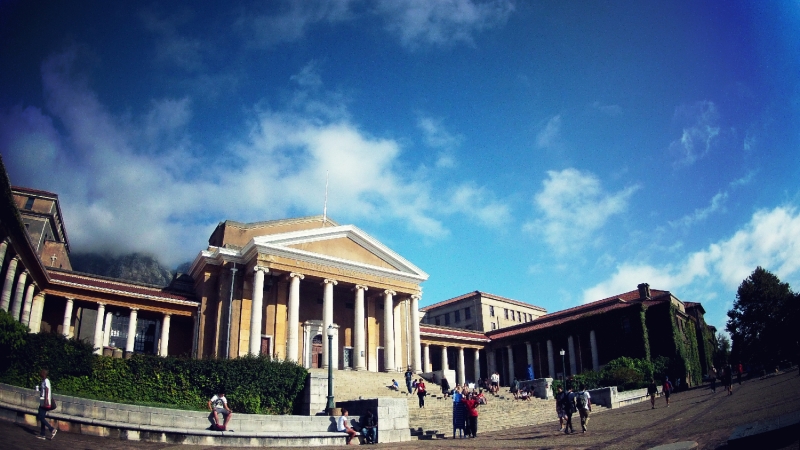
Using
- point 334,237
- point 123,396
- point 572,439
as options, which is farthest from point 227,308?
point 572,439

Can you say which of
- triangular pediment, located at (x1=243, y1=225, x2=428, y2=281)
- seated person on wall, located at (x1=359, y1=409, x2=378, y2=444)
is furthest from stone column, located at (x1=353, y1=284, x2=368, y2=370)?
seated person on wall, located at (x1=359, y1=409, x2=378, y2=444)

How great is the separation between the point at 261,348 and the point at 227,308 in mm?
3370

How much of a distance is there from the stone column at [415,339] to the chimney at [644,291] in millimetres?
19707

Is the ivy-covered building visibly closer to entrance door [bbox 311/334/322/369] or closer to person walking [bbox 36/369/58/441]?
entrance door [bbox 311/334/322/369]

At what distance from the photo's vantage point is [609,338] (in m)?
45.0

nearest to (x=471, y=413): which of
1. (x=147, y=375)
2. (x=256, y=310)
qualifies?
(x=147, y=375)

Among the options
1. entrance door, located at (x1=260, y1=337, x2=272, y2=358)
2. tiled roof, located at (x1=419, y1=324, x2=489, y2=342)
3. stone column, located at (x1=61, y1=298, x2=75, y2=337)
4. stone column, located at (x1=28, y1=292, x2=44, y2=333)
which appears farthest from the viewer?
tiled roof, located at (x1=419, y1=324, x2=489, y2=342)

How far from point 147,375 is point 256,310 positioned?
9407 millimetres

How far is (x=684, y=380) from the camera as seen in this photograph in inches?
1549

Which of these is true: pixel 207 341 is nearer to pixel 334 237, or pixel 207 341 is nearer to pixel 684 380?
pixel 334 237

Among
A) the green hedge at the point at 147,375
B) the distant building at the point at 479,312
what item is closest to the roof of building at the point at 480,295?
the distant building at the point at 479,312

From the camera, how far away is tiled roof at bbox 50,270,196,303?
107ft

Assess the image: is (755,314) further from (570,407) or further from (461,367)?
(570,407)

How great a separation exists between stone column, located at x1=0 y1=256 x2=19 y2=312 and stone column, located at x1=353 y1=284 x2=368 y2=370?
18.8m
